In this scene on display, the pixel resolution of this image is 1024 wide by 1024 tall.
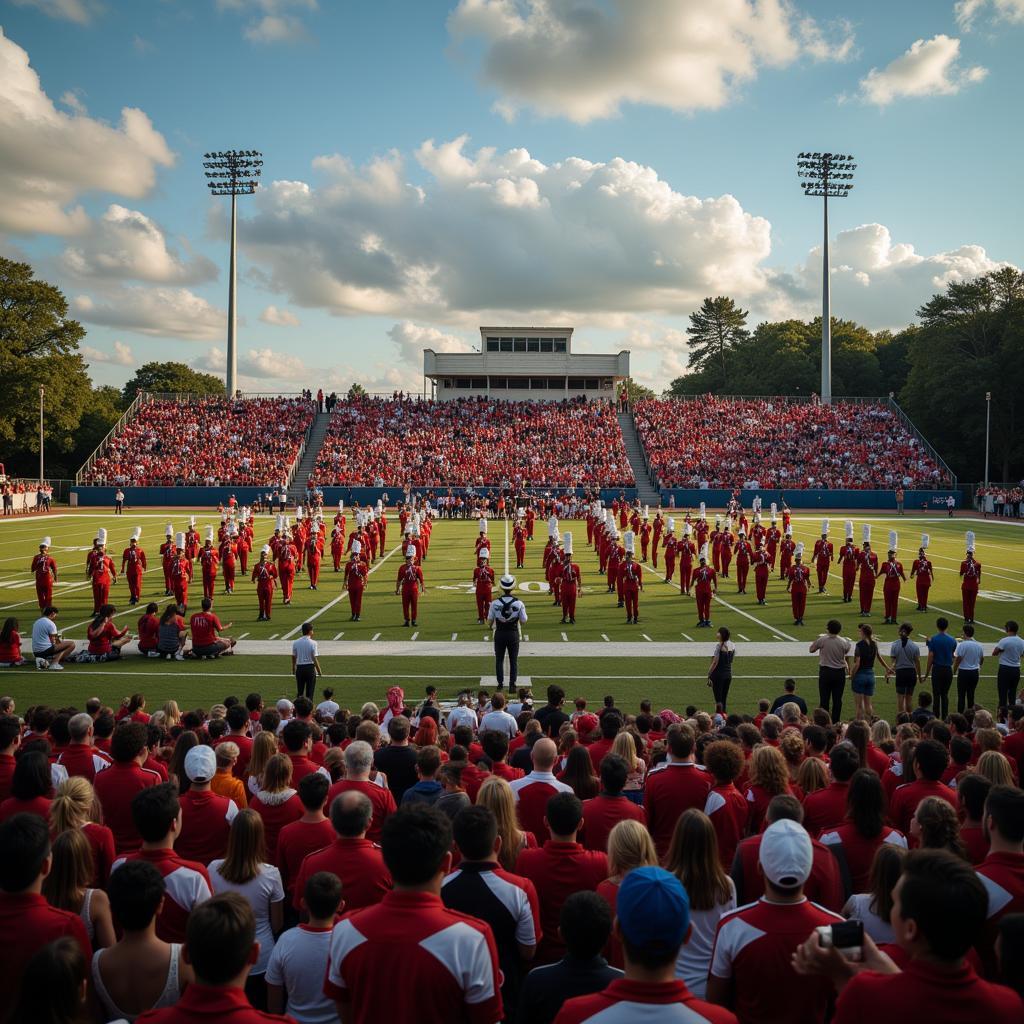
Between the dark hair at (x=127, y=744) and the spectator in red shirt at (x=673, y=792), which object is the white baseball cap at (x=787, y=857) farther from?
the dark hair at (x=127, y=744)

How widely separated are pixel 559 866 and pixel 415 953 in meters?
1.35

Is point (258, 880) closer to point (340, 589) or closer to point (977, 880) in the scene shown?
point (977, 880)

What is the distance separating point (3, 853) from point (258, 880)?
4.17ft

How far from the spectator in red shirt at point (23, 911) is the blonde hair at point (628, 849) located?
205 centimetres

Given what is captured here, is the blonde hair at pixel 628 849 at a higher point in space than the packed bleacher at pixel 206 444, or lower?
lower

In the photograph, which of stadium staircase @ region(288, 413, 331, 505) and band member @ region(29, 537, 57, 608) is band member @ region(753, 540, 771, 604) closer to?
band member @ region(29, 537, 57, 608)

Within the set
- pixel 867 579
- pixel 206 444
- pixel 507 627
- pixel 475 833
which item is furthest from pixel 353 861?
pixel 206 444

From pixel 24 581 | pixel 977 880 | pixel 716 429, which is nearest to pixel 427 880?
pixel 977 880

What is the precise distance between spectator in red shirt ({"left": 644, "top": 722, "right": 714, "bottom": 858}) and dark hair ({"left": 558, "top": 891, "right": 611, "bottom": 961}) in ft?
8.94

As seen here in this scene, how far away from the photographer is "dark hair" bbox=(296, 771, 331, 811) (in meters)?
4.58

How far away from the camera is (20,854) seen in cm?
319

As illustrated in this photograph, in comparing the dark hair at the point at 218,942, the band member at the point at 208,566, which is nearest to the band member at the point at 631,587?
the band member at the point at 208,566

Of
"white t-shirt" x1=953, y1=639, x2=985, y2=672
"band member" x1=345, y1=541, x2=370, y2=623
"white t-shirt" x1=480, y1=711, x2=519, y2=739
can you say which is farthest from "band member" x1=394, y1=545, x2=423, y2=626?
"white t-shirt" x1=953, y1=639, x2=985, y2=672

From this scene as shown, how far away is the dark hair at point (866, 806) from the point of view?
4535 millimetres
